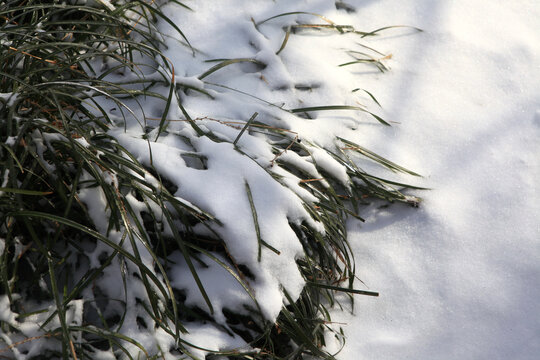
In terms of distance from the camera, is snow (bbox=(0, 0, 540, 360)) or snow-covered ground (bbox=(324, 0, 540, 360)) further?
snow-covered ground (bbox=(324, 0, 540, 360))

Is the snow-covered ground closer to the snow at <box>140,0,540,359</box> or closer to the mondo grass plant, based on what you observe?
the snow at <box>140,0,540,359</box>

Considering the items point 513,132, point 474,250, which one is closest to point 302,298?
point 474,250

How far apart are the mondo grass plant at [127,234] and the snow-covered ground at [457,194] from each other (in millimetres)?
158

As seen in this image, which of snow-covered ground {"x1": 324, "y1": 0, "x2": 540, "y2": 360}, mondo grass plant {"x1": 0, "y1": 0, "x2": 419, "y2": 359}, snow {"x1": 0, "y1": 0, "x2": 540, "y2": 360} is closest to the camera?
mondo grass plant {"x1": 0, "y1": 0, "x2": 419, "y2": 359}

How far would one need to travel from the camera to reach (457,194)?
75.5 inches

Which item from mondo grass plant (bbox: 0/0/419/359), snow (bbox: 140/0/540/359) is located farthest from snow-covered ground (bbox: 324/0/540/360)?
mondo grass plant (bbox: 0/0/419/359)

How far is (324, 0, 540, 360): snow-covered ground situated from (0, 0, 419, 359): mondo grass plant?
16cm

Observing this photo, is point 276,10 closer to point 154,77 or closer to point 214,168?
point 154,77

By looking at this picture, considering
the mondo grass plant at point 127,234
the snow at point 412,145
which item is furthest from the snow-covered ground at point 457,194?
the mondo grass plant at point 127,234

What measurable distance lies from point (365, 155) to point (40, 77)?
1.03 m

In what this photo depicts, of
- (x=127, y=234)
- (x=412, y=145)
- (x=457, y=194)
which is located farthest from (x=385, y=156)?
(x=127, y=234)

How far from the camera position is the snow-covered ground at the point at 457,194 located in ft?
5.41

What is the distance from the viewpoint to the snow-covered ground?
165cm

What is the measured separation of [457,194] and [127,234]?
1.08m
